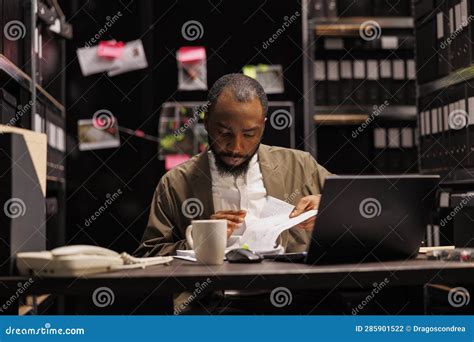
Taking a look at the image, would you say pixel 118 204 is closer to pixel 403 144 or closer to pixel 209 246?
pixel 403 144

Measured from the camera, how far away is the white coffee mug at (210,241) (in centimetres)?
128

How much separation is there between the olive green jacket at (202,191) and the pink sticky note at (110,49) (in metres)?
2.13

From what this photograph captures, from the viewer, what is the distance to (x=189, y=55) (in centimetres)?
408

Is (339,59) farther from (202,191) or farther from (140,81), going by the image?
(202,191)

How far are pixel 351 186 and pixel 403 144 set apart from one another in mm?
2817

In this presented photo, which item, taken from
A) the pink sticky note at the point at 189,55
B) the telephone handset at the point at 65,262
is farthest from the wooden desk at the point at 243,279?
the pink sticky note at the point at 189,55

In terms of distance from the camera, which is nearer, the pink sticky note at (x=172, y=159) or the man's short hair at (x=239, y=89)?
the man's short hair at (x=239, y=89)

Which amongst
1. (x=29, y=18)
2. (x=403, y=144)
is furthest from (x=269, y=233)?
(x=403, y=144)

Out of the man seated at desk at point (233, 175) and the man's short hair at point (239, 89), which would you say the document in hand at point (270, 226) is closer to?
the man seated at desk at point (233, 175)

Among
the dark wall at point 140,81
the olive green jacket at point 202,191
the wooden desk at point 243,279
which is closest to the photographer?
the wooden desk at point 243,279

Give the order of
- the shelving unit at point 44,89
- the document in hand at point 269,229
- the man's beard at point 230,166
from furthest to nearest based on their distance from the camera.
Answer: the shelving unit at point 44,89
the man's beard at point 230,166
the document in hand at point 269,229

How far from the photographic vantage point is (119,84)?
4.07 metres

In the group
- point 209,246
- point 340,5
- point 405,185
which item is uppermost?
point 340,5

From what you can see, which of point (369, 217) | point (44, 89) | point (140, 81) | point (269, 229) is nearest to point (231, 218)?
point (269, 229)
